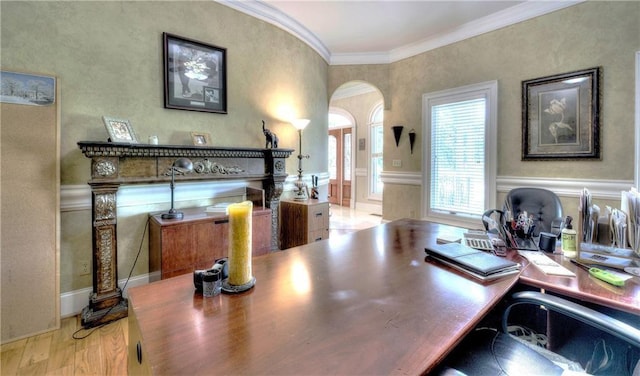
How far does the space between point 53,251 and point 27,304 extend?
1.22 feet

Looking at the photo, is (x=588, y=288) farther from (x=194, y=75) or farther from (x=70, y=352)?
(x=194, y=75)

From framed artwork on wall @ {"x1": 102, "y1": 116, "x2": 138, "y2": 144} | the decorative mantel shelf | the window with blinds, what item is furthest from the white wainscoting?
framed artwork on wall @ {"x1": 102, "y1": 116, "x2": 138, "y2": 144}

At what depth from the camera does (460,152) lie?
3.92 m

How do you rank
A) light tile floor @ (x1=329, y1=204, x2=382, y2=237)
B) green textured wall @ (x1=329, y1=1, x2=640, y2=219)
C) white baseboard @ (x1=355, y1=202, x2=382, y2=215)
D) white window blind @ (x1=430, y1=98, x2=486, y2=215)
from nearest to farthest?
green textured wall @ (x1=329, y1=1, x2=640, y2=219) → white window blind @ (x1=430, y1=98, x2=486, y2=215) → light tile floor @ (x1=329, y1=204, x2=382, y2=237) → white baseboard @ (x1=355, y1=202, x2=382, y2=215)

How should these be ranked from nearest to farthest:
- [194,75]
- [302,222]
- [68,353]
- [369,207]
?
[68,353], [194,75], [302,222], [369,207]

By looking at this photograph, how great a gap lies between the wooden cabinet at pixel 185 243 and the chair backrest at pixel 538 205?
2337mm

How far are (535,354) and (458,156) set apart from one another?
133 inches

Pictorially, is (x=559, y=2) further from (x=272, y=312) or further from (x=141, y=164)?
(x=141, y=164)

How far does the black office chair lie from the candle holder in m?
0.66

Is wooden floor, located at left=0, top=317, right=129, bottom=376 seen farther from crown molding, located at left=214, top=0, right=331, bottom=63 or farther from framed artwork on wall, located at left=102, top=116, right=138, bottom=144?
crown molding, located at left=214, top=0, right=331, bottom=63

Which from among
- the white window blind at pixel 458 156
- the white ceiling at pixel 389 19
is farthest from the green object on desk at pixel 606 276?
the white ceiling at pixel 389 19

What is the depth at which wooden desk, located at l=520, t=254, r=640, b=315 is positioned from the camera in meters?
0.93

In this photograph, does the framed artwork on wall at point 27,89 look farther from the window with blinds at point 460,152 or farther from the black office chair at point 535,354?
the window with blinds at point 460,152

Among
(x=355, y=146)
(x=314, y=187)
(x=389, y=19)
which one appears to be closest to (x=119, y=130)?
(x=314, y=187)
